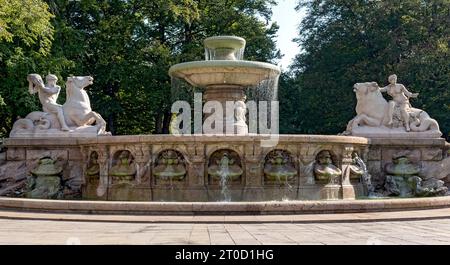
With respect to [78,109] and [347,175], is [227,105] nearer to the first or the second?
[347,175]

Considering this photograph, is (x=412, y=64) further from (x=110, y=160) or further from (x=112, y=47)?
(x=110, y=160)

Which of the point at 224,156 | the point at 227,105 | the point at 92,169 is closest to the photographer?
the point at 224,156

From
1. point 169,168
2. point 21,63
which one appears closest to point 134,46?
point 21,63

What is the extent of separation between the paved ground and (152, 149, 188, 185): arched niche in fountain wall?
3.19m

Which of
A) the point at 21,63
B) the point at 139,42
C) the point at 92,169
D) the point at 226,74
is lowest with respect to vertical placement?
the point at 92,169

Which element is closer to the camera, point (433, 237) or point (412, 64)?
point (433, 237)

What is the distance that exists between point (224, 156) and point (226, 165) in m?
0.20

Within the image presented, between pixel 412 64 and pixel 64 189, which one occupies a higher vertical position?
pixel 412 64

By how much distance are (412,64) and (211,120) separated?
63.8 ft

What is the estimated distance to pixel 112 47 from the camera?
29547 mm

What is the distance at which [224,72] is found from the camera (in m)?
14.2

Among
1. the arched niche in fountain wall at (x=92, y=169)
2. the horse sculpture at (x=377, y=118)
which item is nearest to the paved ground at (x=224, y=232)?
the arched niche in fountain wall at (x=92, y=169)
